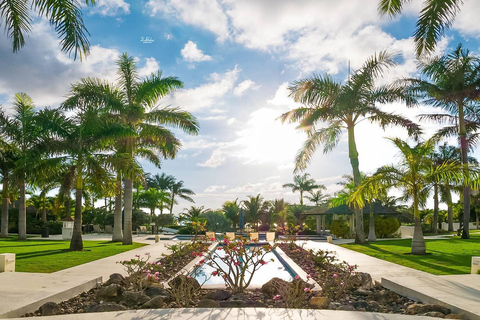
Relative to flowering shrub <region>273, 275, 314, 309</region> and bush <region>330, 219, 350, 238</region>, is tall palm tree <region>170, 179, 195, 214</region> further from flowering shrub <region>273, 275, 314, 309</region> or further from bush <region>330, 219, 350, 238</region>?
flowering shrub <region>273, 275, 314, 309</region>

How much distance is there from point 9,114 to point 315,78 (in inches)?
614

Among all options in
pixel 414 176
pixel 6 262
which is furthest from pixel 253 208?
pixel 6 262

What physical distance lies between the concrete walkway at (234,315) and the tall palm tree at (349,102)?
45.5ft

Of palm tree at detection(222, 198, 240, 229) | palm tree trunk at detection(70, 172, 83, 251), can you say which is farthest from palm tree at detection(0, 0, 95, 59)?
palm tree at detection(222, 198, 240, 229)

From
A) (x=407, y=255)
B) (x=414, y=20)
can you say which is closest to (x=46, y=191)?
(x=407, y=255)

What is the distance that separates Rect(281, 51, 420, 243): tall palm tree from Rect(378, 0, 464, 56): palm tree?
9045 mm

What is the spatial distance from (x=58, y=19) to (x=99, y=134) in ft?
27.4

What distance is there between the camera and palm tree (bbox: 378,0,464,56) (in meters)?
8.56

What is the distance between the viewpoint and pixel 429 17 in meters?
8.73

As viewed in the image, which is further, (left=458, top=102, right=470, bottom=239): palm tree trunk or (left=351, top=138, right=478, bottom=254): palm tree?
(left=458, top=102, right=470, bottom=239): palm tree trunk

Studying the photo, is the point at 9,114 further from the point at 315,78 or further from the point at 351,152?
the point at 351,152

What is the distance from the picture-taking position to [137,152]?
69.3ft

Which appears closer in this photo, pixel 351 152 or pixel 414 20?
pixel 414 20

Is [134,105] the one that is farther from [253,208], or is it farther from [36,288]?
[253,208]
